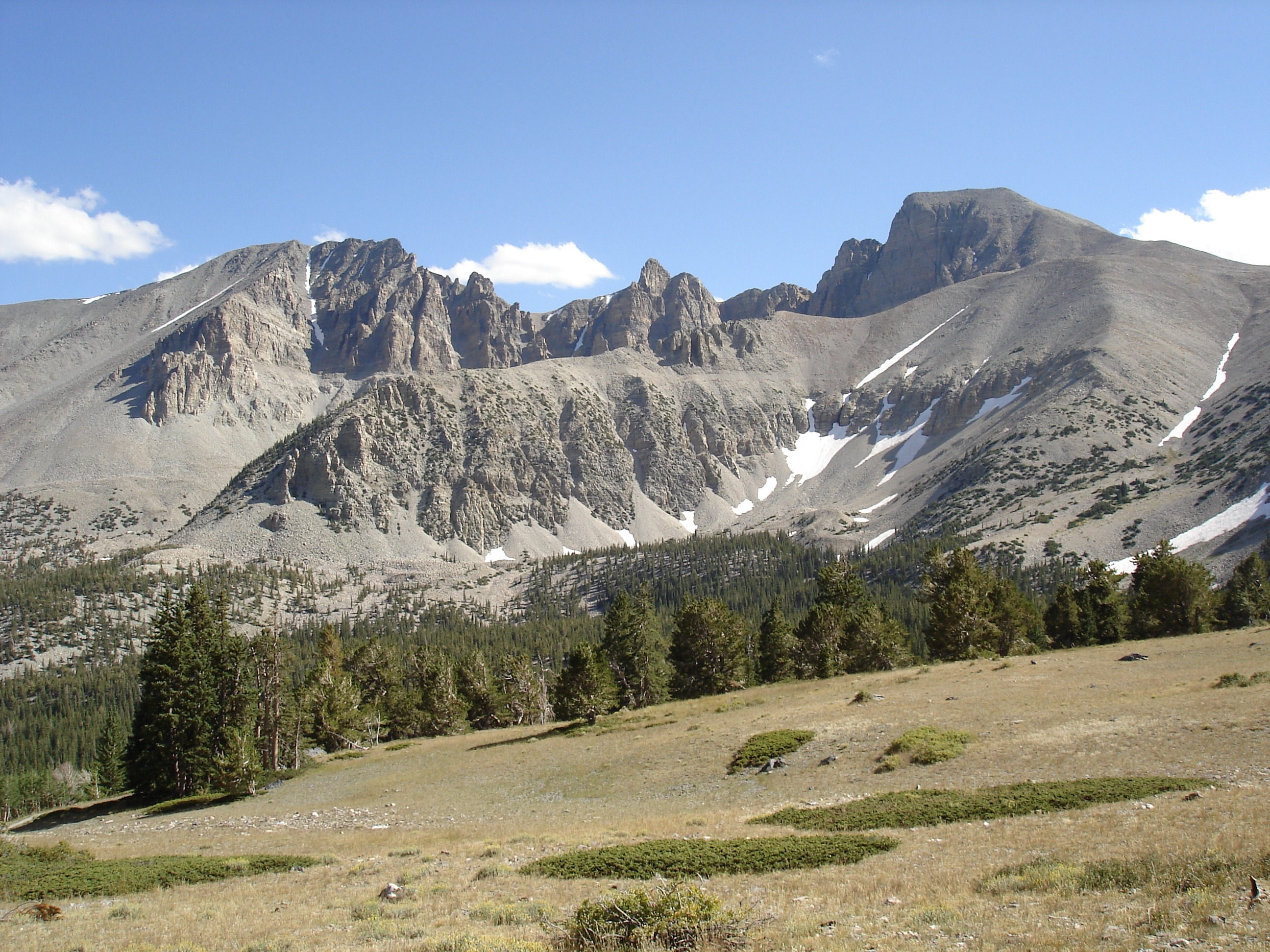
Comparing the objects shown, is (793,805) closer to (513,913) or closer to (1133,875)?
(513,913)

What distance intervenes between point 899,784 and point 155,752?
40.4 meters

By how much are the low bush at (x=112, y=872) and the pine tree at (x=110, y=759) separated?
62.9 meters

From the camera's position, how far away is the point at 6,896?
19.0 metres

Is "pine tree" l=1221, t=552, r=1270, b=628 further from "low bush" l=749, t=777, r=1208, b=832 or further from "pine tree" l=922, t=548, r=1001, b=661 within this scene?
"low bush" l=749, t=777, r=1208, b=832

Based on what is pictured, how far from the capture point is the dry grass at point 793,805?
11.6 metres

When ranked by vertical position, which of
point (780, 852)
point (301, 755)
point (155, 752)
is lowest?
point (301, 755)

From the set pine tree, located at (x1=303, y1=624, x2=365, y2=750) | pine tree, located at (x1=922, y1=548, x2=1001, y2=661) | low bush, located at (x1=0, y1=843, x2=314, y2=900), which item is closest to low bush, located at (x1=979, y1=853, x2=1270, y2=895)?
low bush, located at (x1=0, y1=843, x2=314, y2=900)

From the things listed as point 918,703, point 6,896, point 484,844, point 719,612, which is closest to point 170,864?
point 6,896

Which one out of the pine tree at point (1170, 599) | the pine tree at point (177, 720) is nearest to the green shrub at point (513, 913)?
the pine tree at point (177, 720)

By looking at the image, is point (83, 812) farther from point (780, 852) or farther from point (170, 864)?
point (780, 852)

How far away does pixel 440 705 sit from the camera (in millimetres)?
66562

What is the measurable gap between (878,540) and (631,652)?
139641 mm

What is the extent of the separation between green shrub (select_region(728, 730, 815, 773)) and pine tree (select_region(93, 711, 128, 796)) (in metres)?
70.9

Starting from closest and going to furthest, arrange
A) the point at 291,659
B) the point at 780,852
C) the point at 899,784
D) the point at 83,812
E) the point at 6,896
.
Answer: the point at 780,852, the point at 6,896, the point at 899,784, the point at 83,812, the point at 291,659
